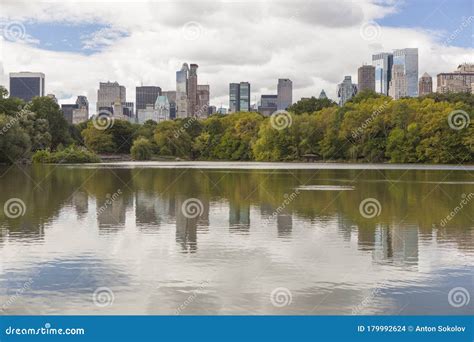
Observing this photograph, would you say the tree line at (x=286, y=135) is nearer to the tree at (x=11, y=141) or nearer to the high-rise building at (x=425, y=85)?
the tree at (x=11, y=141)

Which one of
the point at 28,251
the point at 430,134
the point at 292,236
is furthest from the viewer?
the point at 430,134

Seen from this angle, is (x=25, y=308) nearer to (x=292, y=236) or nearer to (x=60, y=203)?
(x=292, y=236)

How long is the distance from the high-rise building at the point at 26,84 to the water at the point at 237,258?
13357cm

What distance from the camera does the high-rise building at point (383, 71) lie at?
571 feet

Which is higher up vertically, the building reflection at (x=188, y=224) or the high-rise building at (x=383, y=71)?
the high-rise building at (x=383, y=71)

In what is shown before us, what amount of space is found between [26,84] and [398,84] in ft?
311

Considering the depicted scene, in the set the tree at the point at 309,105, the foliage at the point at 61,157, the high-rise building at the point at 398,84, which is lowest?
the foliage at the point at 61,157

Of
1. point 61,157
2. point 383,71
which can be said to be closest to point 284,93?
point 383,71

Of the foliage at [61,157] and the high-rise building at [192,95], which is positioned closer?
the foliage at [61,157]

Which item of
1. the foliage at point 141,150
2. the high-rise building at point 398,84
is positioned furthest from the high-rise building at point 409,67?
the foliage at point 141,150

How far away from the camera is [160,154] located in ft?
378

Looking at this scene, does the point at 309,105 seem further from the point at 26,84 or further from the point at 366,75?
the point at 26,84

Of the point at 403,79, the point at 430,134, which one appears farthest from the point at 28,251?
the point at 403,79
